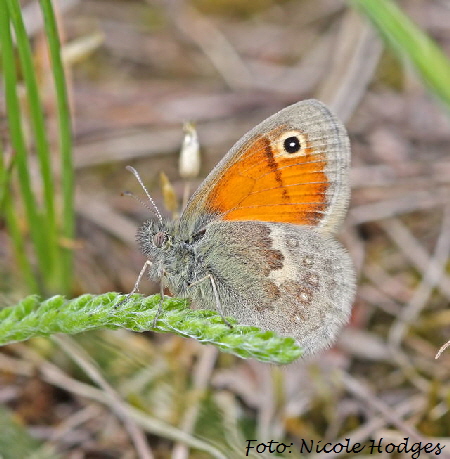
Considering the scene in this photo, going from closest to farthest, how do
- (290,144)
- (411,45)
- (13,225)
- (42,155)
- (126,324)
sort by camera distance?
(411,45) → (126,324) → (290,144) → (42,155) → (13,225)

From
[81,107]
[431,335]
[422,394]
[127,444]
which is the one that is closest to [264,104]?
[81,107]

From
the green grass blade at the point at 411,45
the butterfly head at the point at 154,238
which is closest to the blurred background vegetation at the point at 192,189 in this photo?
the green grass blade at the point at 411,45

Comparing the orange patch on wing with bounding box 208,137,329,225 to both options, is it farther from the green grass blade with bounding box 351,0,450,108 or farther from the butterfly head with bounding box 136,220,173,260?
the green grass blade with bounding box 351,0,450,108

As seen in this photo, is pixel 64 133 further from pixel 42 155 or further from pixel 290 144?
pixel 290 144

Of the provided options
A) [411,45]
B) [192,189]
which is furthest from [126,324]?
[192,189]

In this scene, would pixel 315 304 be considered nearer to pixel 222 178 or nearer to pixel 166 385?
pixel 222 178

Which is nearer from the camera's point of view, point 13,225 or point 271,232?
point 271,232

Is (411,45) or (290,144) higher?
(411,45)

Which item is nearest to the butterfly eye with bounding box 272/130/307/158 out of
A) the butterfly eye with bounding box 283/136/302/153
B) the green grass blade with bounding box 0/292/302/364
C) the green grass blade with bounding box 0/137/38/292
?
the butterfly eye with bounding box 283/136/302/153
